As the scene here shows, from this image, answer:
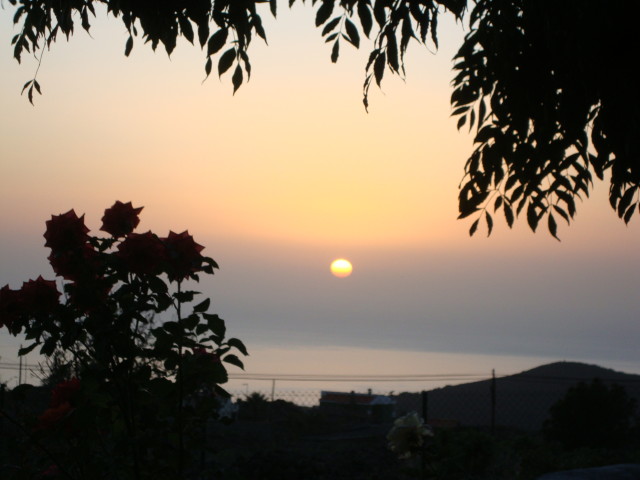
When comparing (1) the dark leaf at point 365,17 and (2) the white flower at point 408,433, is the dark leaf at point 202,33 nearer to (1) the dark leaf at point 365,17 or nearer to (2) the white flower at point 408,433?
(1) the dark leaf at point 365,17

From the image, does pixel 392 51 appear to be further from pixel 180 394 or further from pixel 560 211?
pixel 180 394

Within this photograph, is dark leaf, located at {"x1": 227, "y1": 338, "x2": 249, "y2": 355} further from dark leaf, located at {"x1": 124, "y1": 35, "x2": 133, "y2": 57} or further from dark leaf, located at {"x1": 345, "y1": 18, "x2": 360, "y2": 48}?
dark leaf, located at {"x1": 124, "y1": 35, "x2": 133, "y2": 57}

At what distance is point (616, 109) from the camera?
5457 millimetres

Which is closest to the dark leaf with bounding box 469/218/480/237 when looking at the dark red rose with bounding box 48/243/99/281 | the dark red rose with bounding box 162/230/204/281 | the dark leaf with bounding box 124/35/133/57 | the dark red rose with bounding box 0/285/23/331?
the dark red rose with bounding box 162/230/204/281

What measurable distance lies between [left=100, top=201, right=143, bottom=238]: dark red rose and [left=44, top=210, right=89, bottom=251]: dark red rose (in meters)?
0.16

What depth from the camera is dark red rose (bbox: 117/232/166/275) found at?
378 centimetres

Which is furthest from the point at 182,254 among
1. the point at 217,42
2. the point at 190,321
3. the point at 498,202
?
the point at 498,202

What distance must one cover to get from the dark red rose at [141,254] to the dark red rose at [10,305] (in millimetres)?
575

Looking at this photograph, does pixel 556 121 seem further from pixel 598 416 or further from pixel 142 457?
pixel 598 416

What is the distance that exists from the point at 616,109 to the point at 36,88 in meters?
4.33

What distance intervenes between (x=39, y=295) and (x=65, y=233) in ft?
1.09

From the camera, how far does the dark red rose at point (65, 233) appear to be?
3.89 meters

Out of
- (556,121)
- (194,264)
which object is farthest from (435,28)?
(194,264)

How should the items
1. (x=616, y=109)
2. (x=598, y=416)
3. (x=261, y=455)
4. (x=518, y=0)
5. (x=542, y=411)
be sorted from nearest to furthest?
(x=616, y=109) < (x=518, y=0) < (x=261, y=455) < (x=598, y=416) < (x=542, y=411)
